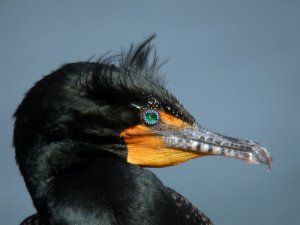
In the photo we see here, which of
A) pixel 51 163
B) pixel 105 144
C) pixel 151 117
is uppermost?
pixel 151 117

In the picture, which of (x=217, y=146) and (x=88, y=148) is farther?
(x=217, y=146)

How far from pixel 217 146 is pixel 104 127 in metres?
0.70

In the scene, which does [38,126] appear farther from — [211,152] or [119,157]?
[211,152]

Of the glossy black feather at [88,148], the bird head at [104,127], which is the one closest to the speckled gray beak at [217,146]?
the bird head at [104,127]

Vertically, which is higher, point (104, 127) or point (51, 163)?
point (104, 127)

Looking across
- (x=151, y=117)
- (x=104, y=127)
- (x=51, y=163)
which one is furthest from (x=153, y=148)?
(x=51, y=163)

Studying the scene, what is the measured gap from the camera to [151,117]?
3.82 meters

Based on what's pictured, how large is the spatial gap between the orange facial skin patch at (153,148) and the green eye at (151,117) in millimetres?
32

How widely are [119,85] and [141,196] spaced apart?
66cm

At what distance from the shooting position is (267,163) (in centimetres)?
388

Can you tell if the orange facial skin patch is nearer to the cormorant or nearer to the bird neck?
the cormorant

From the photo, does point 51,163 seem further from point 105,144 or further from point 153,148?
point 153,148

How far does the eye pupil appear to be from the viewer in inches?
150

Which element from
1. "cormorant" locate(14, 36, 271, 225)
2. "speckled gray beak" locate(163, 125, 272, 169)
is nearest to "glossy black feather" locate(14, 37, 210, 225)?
"cormorant" locate(14, 36, 271, 225)
